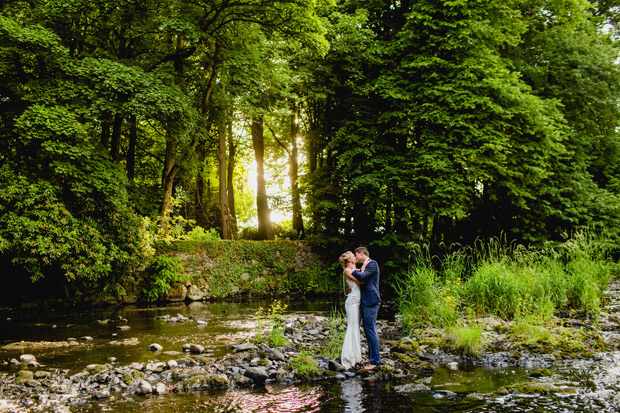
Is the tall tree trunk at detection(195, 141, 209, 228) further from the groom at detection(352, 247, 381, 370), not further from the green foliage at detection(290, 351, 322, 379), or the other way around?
the groom at detection(352, 247, 381, 370)

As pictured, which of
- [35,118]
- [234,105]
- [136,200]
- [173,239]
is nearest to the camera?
[35,118]

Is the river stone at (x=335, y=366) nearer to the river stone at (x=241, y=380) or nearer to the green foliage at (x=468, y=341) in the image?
the river stone at (x=241, y=380)

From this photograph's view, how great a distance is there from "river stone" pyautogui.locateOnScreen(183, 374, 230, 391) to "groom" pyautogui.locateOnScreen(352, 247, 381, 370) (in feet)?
8.15

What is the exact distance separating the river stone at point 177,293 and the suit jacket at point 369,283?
14.0 metres

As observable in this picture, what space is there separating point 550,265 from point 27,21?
62.2 ft

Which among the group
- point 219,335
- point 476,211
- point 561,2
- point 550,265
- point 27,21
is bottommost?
point 219,335

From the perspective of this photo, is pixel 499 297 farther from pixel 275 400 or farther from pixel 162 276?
pixel 162 276

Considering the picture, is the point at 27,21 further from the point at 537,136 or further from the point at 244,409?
the point at 537,136

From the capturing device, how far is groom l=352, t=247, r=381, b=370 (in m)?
7.69

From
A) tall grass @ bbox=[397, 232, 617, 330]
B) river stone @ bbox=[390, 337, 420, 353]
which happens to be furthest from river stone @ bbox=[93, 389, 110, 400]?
tall grass @ bbox=[397, 232, 617, 330]

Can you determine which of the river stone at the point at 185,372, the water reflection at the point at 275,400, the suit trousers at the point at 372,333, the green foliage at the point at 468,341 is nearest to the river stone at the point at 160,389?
the river stone at the point at 185,372

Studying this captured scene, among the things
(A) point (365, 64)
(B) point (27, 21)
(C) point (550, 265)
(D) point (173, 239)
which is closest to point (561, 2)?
(A) point (365, 64)

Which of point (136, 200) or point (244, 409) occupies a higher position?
point (136, 200)

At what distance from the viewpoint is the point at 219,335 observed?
11.1 meters
